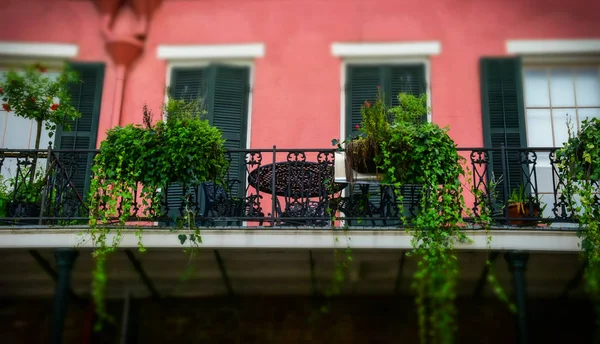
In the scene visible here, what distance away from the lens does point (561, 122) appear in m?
9.30

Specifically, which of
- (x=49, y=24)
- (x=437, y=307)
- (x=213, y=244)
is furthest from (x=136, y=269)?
(x=49, y=24)

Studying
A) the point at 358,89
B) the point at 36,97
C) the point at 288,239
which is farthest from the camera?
the point at 358,89

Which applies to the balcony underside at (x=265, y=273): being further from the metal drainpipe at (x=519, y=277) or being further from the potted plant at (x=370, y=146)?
the potted plant at (x=370, y=146)

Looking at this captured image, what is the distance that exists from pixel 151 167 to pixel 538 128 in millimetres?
4445

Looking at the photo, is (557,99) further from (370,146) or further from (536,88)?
(370,146)

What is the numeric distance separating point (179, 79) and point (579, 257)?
493 cm

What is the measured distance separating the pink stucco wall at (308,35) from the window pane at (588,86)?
45 centimetres

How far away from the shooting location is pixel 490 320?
8.52 meters

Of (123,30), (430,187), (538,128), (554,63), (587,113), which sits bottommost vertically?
(430,187)

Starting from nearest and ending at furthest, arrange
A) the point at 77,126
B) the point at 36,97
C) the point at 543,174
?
the point at 36,97 < the point at 543,174 < the point at 77,126

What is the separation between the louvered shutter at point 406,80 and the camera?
31.0 ft

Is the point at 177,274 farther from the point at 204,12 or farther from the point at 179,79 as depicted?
the point at 204,12

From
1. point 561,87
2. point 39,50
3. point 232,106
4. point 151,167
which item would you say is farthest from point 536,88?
point 39,50

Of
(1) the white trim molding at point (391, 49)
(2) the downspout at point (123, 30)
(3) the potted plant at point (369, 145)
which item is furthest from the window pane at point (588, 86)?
(2) the downspout at point (123, 30)
